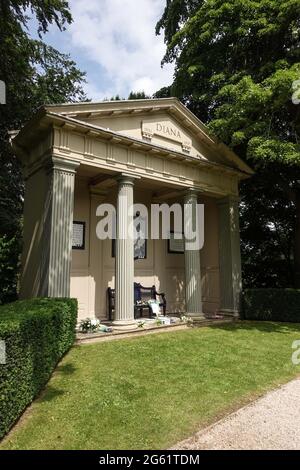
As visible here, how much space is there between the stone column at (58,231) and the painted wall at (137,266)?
2.59 m

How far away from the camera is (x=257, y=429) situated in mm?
4301

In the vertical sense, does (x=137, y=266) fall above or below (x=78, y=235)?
below

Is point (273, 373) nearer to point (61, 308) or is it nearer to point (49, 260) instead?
point (61, 308)

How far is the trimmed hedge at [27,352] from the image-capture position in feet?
13.4

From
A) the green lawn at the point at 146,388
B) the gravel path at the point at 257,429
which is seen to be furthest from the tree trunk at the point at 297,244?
the gravel path at the point at 257,429

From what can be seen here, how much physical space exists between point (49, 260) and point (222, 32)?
1074 centimetres

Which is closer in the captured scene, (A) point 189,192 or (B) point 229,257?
(A) point 189,192

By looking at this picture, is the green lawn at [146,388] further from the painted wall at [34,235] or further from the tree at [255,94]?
the tree at [255,94]

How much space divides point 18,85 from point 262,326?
1291cm

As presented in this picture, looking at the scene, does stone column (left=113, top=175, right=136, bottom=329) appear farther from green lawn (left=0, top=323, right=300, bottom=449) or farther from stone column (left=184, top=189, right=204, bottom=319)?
stone column (left=184, top=189, right=204, bottom=319)

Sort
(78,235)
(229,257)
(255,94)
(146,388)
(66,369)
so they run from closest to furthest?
(146,388)
(66,369)
(255,94)
(78,235)
(229,257)

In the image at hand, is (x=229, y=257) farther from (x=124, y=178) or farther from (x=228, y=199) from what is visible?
(x=124, y=178)
